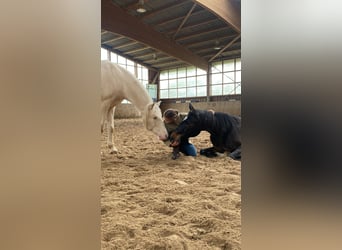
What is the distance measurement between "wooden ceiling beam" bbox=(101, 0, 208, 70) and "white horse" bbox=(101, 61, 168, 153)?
2.62m

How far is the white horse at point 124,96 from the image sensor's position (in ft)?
9.86

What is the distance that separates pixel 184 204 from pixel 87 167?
0.87 metres

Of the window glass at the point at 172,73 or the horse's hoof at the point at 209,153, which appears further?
the window glass at the point at 172,73

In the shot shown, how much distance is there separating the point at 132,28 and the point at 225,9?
2500mm

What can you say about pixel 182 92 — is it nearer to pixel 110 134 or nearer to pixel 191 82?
pixel 191 82

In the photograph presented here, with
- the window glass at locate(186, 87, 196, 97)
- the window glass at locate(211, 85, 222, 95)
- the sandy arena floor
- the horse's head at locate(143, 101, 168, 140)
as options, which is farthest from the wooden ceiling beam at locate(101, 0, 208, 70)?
the window glass at locate(186, 87, 196, 97)

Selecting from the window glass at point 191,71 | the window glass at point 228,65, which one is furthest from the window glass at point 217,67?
the window glass at point 191,71

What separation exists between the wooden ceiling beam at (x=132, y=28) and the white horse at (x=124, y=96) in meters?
2.62

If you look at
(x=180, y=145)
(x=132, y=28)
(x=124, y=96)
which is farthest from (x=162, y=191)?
(x=132, y=28)

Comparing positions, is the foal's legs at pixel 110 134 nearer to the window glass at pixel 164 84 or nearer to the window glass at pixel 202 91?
the window glass at pixel 202 91

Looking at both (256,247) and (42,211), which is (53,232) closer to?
(42,211)

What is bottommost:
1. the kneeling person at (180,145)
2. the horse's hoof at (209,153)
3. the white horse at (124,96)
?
the horse's hoof at (209,153)

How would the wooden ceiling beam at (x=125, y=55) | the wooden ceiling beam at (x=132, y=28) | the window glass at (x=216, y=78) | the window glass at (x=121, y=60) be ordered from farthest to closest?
the window glass at (x=121, y=60)
the window glass at (x=216, y=78)
the wooden ceiling beam at (x=125, y=55)
the wooden ceiling beam at (x=132, y=28)

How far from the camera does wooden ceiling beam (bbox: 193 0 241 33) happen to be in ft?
14.0
